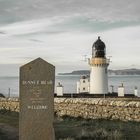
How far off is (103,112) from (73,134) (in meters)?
6.50

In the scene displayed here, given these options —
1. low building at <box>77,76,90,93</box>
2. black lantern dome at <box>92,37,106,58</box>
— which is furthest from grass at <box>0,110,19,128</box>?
low building at <box>77,76,90,93</box>

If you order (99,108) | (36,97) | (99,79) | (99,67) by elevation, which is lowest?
(99,108)

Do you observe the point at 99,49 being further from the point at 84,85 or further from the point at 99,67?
the point at 84,85

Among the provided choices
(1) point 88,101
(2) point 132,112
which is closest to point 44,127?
(2) point 132,112

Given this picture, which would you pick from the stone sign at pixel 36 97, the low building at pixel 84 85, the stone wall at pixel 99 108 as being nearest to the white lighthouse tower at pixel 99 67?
the low building at pixel 84 85

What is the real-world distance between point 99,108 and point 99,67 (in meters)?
12.2

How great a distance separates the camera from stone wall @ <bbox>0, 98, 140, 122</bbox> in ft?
67.0

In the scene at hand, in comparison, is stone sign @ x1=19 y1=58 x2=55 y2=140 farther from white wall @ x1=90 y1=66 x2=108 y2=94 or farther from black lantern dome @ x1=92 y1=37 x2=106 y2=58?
white wall @ x1=90 y1=66 x2=108 y2=94

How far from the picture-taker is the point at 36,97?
1247 cm

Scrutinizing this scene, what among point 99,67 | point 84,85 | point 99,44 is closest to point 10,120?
point 99,44

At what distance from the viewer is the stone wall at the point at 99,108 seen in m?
20.4

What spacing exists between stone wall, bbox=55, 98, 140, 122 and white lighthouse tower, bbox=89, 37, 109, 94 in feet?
30.0

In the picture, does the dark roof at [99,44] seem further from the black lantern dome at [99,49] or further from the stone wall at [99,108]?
the stone wall at [99,108]

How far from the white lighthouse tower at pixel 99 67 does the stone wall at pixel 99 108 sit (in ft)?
30.0
